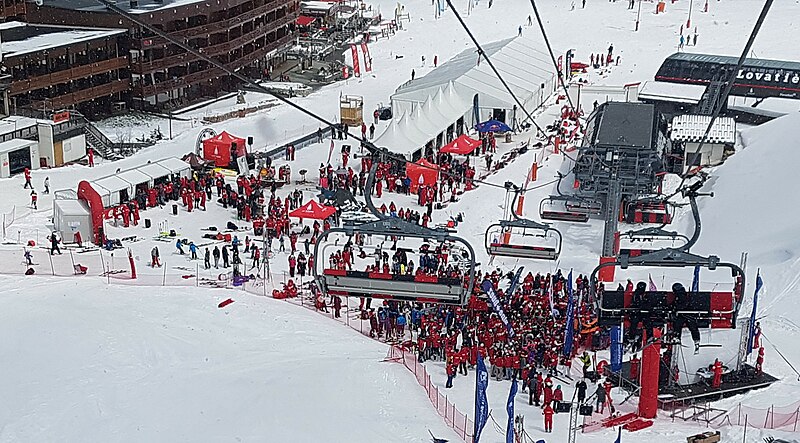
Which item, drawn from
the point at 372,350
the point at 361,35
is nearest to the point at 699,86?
the point at 361,35

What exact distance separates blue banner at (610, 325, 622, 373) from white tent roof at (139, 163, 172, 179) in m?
17.0

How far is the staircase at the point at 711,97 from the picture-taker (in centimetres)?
4178

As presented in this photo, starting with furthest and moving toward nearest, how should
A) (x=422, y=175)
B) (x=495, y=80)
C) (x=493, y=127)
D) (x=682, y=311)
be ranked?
1. (x=495, y=80)
2. (x=493, y=127)
3. (x=422, y=175)
4. (x=682, y=311)

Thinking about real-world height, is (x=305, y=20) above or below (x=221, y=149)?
above

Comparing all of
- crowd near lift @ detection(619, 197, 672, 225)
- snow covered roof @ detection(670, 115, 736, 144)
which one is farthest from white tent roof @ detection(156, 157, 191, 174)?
snow covered roof @ detection(670, 115, 736, 144)

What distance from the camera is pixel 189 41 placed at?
156ft

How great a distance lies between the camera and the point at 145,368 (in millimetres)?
21234

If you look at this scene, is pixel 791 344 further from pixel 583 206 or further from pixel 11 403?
pixel 11 403

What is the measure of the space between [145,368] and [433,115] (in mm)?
20369

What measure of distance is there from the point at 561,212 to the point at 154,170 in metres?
12.1

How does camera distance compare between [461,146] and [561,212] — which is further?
[461,146]

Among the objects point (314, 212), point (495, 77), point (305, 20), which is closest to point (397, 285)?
point (314, 212)

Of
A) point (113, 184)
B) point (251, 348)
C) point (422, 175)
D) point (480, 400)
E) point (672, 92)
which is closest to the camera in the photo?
point (480, 400)

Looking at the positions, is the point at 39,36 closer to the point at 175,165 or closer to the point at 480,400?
the point at 175,165
